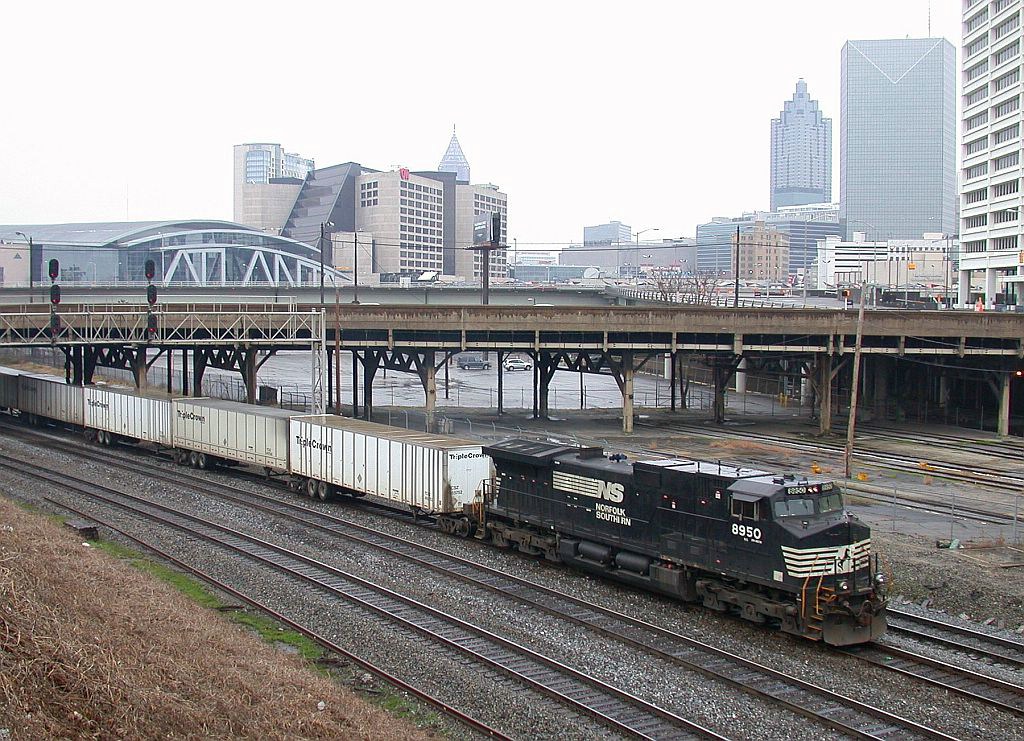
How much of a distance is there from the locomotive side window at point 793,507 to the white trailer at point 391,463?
11.0 meters

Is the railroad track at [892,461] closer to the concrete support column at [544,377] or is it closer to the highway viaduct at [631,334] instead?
the highway viaduct at [631,334]

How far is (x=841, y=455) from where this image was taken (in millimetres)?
47781

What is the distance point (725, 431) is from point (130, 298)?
5274 cm

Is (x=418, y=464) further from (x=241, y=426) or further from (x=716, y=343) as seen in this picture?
(x=716, y=343)

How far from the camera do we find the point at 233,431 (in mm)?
39344

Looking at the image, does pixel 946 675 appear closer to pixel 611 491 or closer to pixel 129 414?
pixel 611 491

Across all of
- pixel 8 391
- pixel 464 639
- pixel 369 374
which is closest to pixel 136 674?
pixel 464 639

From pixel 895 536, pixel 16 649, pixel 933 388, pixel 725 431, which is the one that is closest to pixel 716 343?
pixel 725 431

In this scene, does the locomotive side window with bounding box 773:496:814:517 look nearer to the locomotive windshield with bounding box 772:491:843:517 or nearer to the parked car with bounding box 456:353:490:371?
the locomotive windshield with bounding box 772:491:843:517

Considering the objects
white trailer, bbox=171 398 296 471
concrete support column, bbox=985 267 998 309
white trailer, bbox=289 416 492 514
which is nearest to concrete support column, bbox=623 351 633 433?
white trailer, bbox=171 398 296 471

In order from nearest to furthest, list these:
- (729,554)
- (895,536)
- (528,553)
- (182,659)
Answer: (182,659)
(729,554)
(528,553)
(895,536)

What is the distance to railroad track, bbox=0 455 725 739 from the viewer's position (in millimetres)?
15945

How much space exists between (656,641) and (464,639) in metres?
3.92

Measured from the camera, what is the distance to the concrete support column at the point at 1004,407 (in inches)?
2197
